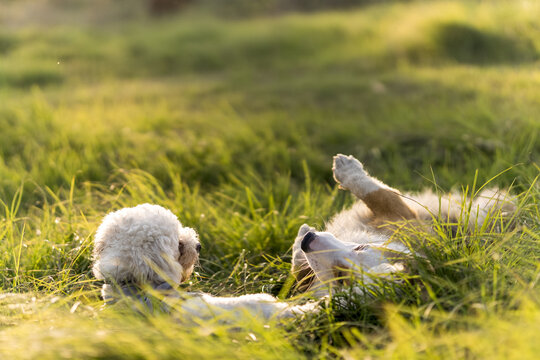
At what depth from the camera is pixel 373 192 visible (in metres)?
3.01

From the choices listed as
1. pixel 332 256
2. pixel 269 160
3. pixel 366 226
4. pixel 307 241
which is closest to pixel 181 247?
pixel 307 241

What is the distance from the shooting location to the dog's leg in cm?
298

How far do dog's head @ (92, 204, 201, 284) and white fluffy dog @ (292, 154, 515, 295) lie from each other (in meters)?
0.60

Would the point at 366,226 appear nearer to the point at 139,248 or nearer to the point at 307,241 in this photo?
the point at 307,241

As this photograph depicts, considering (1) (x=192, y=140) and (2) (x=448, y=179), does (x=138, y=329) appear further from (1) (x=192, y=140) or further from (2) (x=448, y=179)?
(1) (x=192, y=140)

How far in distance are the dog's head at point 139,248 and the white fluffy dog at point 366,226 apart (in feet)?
1.98

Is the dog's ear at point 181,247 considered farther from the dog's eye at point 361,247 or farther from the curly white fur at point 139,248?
the dog's eye at point 361,247

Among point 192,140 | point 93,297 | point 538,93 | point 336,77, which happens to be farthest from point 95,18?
point 93,297

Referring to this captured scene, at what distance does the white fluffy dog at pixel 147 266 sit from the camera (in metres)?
2.23

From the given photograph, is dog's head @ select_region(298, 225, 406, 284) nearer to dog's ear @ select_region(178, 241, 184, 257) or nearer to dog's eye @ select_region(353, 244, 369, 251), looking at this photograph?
dog's eye @ select_region(353, 244, 369, 251)

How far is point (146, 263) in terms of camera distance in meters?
2.27

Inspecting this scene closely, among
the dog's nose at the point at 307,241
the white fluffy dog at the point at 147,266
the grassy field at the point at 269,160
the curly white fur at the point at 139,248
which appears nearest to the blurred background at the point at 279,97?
the grassy field at the point at 269,160

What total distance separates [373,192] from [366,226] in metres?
0.19

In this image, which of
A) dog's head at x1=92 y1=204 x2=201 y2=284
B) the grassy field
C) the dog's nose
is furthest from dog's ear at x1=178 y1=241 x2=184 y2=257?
the dog's nose
